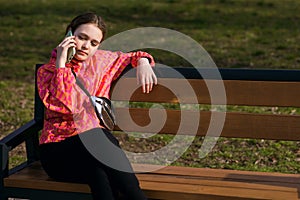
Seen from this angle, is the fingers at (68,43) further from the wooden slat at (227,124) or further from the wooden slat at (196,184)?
the wooden slat at (196,184)

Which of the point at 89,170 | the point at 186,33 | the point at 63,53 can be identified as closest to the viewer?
the point at 89,170

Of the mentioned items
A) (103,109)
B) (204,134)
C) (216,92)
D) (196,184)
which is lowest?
(196,184)

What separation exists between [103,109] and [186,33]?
29.4 ft

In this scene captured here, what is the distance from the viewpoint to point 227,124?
4.45 m

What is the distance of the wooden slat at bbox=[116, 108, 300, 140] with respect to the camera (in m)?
4.35

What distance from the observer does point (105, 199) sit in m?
3.91

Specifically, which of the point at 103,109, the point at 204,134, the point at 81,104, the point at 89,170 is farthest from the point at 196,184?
the point at 81,104

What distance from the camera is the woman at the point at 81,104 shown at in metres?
4.02

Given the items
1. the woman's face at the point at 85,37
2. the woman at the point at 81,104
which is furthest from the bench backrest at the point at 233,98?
the woman's face at the point at 85,37

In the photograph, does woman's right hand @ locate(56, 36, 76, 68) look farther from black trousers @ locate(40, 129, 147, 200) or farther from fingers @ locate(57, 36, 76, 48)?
black trousers @ locate(40, 129, 147, 200)

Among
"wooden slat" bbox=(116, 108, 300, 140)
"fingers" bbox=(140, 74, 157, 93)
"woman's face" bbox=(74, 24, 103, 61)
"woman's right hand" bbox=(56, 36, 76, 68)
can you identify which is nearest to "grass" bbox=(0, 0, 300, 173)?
"wooden slat" bbox=(116, 108, 300, 140)

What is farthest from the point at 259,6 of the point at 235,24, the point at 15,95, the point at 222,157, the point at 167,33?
the point at 222,157

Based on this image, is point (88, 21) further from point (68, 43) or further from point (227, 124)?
point (227, 124)

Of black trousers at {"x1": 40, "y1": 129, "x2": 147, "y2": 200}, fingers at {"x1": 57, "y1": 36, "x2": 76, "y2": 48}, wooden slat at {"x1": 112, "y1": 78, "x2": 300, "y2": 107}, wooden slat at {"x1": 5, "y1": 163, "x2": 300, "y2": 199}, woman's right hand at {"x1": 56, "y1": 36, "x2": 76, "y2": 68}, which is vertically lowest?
wooden slat at {"x1": 5, "y1": 163, "x2": 300, "y2": 199}
